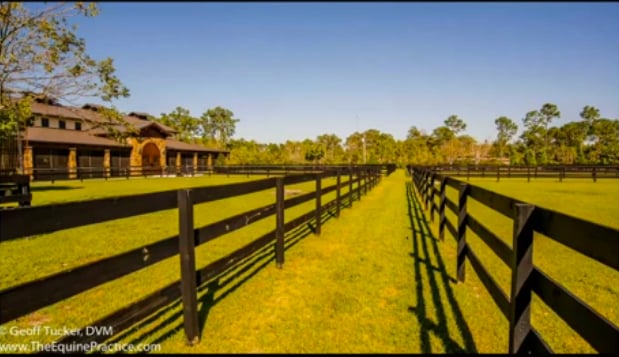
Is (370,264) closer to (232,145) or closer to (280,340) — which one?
(280,340)

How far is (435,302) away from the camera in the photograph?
3.91 m

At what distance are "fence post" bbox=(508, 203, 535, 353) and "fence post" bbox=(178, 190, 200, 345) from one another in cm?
250

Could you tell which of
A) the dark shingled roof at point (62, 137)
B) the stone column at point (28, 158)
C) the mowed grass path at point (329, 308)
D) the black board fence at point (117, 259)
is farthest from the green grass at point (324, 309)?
the stone column at point (28, 158)

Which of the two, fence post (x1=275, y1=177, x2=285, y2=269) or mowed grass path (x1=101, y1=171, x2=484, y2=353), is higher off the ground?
fence post (x1=275, y1=177, x2=285, y2=269)

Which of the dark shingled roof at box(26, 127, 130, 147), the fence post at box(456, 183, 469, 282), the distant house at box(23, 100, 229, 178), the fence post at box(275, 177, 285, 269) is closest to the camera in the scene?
the fence post at box(456, 183, 469, 282)

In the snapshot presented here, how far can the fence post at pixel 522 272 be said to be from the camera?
2.24 metres

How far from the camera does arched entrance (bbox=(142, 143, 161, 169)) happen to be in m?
38.8

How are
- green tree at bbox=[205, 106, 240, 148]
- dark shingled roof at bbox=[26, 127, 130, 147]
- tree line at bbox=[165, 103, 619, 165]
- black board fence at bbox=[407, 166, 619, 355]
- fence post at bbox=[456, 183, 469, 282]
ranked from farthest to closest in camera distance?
green tree at bbox=[205, 106, 240, 148], tree line at bbox=[165, 103, 619, 165], dark shingled roof at bbox=[26, 127, 130, 147], fence post at bbox=[456, 183, 469, 282], black board fence at bbox=[407, 166, 619, 355]

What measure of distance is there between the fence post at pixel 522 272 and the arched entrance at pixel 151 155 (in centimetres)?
4096

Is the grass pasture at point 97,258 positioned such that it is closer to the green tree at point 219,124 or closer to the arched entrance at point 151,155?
the arched entrance at point 151,155

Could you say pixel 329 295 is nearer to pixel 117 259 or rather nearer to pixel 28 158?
pixel 117 259

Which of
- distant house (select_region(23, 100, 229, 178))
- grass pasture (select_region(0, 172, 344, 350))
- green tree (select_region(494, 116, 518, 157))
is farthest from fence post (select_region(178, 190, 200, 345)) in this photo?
green tree (select_region(494, 116, 518, 157))

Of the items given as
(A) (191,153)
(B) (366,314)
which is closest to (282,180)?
(B) (366,314)

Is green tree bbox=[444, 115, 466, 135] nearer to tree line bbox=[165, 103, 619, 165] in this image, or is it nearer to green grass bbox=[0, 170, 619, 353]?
tree line bbox=[165, 103, 619, 165]
